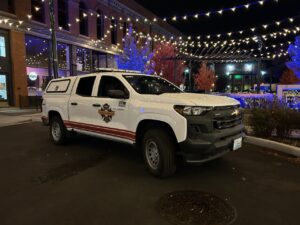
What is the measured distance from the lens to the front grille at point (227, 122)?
453cm

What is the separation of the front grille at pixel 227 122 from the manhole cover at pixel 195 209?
1256mm

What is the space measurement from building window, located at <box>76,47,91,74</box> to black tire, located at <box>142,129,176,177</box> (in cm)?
2078

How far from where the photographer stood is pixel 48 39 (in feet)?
68.0

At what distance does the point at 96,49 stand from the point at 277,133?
851 inches

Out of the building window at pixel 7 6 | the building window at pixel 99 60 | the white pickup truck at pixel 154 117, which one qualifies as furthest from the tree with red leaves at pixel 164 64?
the white pickup truck at pixel 154 117

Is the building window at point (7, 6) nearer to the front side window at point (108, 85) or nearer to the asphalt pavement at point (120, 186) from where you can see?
the asphalt pavement at point (120, 186)

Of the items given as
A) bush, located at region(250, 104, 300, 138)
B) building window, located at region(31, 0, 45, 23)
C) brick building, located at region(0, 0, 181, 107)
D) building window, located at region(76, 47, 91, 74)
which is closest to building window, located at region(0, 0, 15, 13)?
brick building, located at region(0, 0, 181, 107)

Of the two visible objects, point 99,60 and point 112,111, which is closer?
point 112,111

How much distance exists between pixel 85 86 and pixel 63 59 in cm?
1759

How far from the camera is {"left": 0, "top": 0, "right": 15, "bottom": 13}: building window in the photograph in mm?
17312

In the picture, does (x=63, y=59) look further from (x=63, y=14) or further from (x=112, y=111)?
(x=112, y=111)

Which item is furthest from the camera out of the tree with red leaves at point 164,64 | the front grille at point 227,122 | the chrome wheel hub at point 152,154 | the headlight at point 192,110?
the tree with red leaves at point 164,64

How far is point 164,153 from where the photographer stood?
4.57 m

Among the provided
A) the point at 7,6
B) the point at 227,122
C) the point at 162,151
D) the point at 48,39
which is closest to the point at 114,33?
the point at 48,39
